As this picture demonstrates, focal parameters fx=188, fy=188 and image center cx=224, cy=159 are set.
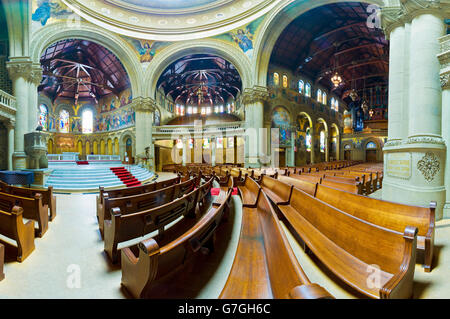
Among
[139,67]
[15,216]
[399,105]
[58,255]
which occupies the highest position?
[139,67]

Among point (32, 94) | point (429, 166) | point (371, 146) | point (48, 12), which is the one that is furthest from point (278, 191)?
point (371, 146)

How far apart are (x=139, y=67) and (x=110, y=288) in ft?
60.0

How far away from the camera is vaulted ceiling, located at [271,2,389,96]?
13953 millimetres

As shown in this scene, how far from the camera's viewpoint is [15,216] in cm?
226

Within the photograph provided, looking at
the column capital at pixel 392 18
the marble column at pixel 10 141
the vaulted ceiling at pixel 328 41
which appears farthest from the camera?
the vaulted ceiling at pixel 328 41

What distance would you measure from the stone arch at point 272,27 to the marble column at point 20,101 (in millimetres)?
14302

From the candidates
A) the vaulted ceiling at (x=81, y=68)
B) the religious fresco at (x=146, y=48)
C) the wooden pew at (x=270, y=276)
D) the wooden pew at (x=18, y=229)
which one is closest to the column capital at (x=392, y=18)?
the wooden pew at (x=270, y=276)

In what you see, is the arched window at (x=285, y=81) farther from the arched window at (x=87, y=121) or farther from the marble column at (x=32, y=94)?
the arched window at (x=87, y=121)

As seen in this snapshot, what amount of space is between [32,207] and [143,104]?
15684 millimetres

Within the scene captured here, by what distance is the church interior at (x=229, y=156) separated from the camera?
1657 millimetres

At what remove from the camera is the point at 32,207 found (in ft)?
10.3

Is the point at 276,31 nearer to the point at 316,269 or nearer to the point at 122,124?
the point at 316,269

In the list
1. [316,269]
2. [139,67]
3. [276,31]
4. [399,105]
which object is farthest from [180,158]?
[316,269]

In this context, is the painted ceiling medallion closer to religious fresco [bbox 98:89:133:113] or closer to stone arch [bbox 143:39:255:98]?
stone arch [bbox 143:39:255:98]
